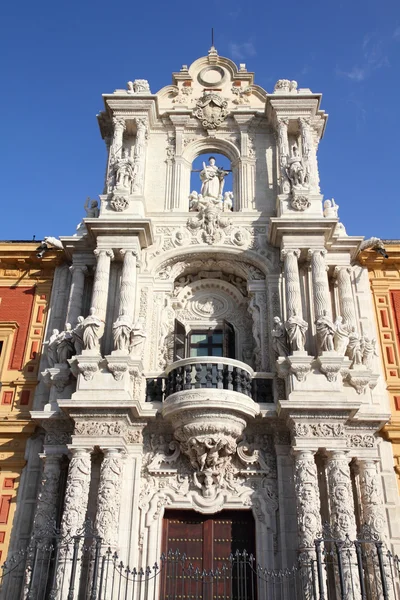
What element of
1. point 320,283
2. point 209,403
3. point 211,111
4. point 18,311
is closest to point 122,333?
point 209,403

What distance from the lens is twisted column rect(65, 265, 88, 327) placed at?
16.0 metres

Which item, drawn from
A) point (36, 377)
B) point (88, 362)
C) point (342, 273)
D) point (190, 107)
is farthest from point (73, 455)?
point (190, 107)

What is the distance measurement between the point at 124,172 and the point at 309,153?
5.23 meters

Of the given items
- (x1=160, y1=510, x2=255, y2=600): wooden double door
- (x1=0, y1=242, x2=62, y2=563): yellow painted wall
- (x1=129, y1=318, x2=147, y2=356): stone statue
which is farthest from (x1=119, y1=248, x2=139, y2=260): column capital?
(x1=160, y1=510, x2=255, y2=600): wooden double door

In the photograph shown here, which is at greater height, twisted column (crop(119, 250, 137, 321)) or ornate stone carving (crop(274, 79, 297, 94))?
ornate stone carving (crop(274, 79, 297, 94))

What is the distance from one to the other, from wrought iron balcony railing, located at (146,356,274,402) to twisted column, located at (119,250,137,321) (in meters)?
1.77

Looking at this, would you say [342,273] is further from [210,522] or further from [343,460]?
[210,522]

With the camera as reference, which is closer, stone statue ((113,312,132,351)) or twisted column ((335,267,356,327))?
stone statue ((113,312,132,351))

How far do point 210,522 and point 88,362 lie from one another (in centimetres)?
447

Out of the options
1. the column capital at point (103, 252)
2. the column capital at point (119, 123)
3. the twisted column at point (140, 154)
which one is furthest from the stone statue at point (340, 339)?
the column capital at point (119, 123)

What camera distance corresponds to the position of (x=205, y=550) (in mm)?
13602

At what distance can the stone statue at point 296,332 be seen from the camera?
14.5 m

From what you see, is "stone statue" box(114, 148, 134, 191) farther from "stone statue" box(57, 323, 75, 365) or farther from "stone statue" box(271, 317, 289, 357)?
"stone statue" box(271, 317, 289, 357)

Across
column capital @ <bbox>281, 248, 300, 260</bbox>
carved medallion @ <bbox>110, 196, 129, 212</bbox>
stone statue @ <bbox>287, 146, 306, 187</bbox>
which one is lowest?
column capital @ <bbox>281, 248, 300, 260</bbox>
